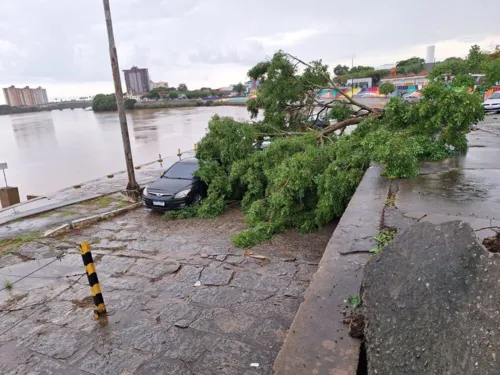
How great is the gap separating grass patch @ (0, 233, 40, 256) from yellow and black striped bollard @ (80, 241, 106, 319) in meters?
4.37

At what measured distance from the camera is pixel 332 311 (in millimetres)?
2906

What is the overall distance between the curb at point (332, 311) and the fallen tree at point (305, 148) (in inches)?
81.5

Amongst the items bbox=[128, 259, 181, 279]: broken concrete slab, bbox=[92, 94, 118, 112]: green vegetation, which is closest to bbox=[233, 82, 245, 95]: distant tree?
bbox=[92, 94, 118, 112]: green vegetation

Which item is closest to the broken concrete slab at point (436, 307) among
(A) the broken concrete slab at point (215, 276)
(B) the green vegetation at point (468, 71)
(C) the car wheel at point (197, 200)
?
(A) the broken concrete slab at point (215, 276)

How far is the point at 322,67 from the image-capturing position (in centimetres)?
1206

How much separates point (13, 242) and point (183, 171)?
185 inches

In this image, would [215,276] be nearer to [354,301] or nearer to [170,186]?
[354,301]

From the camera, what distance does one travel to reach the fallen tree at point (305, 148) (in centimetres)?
Result: 691

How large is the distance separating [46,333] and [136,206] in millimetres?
6659

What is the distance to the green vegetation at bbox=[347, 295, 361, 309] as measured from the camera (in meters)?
2.92

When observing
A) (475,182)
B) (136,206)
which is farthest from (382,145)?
(136,206)

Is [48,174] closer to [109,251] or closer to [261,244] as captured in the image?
[109,251]

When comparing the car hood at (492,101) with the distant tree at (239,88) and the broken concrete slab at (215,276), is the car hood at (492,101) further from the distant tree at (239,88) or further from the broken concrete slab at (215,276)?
the distant tree at (239,88)

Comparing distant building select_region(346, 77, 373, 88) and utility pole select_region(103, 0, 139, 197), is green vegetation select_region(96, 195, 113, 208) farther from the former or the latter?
distant building select_region(346, 77, 373, 88)
